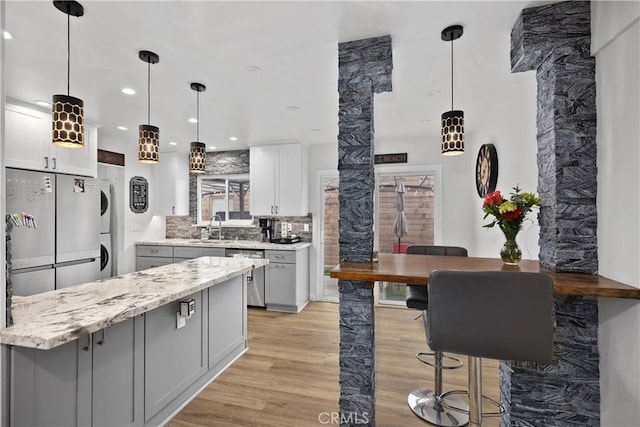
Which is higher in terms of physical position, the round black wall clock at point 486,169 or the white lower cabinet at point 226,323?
the round black wall clock at point 486,169

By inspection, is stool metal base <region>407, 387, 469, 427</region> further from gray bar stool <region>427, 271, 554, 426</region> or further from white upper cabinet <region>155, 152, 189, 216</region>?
white upper cabinet <region>155, 152, 189, 216</region>

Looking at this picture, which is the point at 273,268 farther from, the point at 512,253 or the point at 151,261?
the point at 512,253

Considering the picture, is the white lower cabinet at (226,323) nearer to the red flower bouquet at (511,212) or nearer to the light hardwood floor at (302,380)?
the light hardwood floor at (302,380)

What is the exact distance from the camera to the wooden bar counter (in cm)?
140

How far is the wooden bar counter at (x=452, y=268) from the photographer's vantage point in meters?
1.40

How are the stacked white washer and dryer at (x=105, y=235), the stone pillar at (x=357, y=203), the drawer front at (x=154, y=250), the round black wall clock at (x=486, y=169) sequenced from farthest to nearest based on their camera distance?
the drawer front at (x=154, y=250)
the stacked white washer and dryer at (x=105, y=235)
the round black wall clock at (x=486, y=169)
the stone pillar at (x=357, y=203)

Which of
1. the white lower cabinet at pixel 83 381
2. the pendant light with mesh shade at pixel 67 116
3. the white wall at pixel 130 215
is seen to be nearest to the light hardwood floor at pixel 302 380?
the white lower cabinet at pixel 83 381

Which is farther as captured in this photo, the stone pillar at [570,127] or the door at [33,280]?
the door at [33,280]

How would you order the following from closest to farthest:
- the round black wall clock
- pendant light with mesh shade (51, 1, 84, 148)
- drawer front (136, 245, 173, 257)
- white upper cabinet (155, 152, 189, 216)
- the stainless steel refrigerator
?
pendant light with mesh shade (51, 1, 84, 148) < the stainless steel refrigerator < the round black wall clock < drawer front (136, 245, 173, 257) < white upper cabinet (155, 152, 189, 216)

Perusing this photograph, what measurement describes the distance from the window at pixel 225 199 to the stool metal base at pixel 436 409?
376 centimetres

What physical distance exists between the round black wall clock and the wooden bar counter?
1.42 metres

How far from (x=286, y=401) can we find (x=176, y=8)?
2.65m

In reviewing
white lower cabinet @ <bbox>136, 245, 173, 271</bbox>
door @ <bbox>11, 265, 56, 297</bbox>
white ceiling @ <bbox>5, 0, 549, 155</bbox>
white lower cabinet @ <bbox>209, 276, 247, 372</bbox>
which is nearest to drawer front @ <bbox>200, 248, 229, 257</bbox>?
white lower cabinet @ <bbox>136, 245, 173, 271</bbox>

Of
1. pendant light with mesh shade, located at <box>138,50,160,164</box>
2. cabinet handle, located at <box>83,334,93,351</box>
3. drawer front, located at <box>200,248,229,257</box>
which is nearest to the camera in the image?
cabinet handle, located at <box>83,334,93,351</box>
